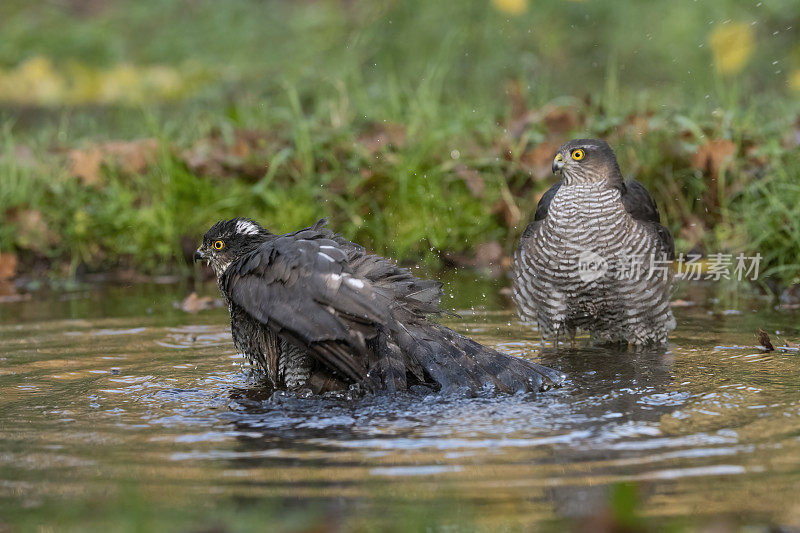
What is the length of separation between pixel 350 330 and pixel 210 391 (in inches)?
32.1

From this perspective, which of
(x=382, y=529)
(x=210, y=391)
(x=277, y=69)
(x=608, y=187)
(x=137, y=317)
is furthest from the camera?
(x=277, y=69)

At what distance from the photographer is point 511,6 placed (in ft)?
36.2

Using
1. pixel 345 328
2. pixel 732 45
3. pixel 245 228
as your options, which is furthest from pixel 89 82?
pixel 345 328

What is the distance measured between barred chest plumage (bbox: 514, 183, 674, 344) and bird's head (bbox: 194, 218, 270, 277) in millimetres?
1449

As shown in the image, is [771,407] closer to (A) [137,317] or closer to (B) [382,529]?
(B) [382,529]

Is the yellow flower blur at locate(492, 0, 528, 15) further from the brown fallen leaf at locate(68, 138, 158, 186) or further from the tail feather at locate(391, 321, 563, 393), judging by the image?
the tail feather at locate(391, 321, 563, 393)

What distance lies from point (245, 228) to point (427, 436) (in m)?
1.98

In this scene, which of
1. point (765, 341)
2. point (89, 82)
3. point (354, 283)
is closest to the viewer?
point (354, 283)

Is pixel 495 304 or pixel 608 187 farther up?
pixel 608 187

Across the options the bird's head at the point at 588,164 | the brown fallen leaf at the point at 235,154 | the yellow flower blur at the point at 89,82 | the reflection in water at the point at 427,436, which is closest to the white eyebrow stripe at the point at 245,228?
the reflection in water at the point at 427,436

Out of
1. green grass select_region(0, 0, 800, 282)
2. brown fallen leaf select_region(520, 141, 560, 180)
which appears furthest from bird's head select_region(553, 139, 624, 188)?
brown fallen leaf select_region(520, 141, 560, 180)

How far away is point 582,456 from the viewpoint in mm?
3629

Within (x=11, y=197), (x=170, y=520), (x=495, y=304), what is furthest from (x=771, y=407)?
(x=11, y=197)

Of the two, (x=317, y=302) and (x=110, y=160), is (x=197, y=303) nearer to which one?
(x=110, y=160)
